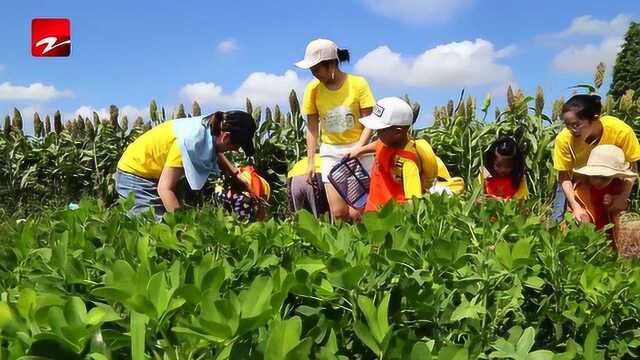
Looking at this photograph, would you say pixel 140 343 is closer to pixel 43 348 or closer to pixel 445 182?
pixel 43 348

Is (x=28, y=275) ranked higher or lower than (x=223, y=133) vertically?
lower

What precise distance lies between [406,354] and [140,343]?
0.42 meters

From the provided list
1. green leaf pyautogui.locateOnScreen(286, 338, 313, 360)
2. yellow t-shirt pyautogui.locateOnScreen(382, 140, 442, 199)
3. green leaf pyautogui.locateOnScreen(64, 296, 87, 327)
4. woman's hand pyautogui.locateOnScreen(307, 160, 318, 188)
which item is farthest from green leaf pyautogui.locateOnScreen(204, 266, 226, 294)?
woman's hand pyautogui.locateOnScreen(307, 160, 318, 188)

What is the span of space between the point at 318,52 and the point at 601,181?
2.14 m

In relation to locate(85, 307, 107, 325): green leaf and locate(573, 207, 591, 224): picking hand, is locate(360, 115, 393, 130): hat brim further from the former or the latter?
locate(85, 307, 107, 325): green leaf

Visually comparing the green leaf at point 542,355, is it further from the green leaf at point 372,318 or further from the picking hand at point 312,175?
the picking hand at point 312,175

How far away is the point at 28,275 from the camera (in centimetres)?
180

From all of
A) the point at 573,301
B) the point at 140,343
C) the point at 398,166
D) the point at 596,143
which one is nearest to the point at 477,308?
the point at 573,301

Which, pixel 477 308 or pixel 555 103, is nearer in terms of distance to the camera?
pixel 477 308

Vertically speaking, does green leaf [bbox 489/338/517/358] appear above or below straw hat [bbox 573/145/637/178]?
below

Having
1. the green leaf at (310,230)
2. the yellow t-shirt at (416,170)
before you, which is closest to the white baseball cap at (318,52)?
the yellow t-shirt at (416,170)

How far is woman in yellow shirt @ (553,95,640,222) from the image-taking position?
459 centimetres

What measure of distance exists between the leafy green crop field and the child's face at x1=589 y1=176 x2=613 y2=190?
2.17 metres

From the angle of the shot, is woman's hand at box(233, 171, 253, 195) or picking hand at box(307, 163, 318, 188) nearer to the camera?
woman's hand at box(233, 171, 253, 195)
